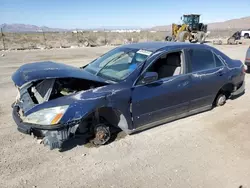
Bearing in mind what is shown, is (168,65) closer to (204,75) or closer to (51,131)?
(204,75)

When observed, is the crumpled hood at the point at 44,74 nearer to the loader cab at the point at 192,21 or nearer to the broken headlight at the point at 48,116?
the broken headlight at the point at 48,116

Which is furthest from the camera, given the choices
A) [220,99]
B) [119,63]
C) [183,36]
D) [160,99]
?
[183,36]

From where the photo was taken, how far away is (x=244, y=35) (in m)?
42.7

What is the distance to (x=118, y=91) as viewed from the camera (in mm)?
3908

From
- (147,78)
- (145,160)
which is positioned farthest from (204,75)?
(145,160)

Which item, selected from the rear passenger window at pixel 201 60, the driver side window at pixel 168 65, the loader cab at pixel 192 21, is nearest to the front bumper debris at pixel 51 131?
the driver side window at pixel 168 65

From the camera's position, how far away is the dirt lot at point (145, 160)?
3252 mm

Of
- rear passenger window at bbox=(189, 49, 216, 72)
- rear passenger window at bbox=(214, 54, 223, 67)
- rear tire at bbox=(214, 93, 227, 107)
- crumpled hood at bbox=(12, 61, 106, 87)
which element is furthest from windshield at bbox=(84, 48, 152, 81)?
rear tire at bbox=(214, 93, 227, 107)

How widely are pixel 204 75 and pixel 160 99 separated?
49.5 inches

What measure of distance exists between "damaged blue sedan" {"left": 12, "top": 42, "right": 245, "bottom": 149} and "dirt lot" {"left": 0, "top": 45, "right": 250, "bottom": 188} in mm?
313

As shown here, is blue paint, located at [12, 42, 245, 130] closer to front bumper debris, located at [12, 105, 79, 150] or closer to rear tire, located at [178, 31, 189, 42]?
front bumper debris, located at [12, 105, 79, 150]

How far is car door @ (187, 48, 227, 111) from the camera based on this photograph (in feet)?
16.0

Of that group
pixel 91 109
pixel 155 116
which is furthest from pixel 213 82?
pixel 91 109

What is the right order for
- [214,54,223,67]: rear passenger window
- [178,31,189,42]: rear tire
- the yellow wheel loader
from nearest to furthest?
[214,54,223,67]: rear passenger window < [178,31,189,42]: rear tire < the yellow wheel loader
